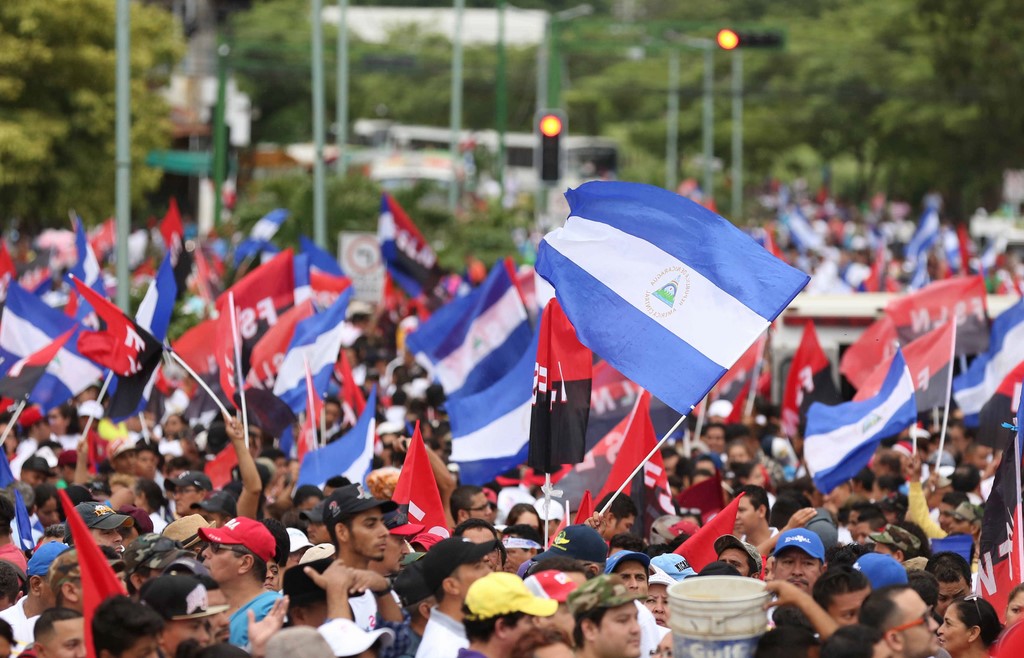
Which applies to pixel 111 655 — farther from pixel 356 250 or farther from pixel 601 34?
pixel 601 34

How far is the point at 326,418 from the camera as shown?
47.2 feet

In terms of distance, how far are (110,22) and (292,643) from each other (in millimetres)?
30098

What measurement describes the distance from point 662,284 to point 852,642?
145 inches

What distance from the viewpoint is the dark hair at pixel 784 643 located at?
555 cm

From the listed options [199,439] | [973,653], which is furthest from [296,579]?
[199,439]

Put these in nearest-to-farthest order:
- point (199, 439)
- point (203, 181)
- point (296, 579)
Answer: point (296, 579) < point (199, 439) < point (203, 181)

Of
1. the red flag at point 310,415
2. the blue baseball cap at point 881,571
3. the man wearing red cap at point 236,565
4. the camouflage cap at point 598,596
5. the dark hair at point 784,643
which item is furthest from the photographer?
the red flag at point 310,415

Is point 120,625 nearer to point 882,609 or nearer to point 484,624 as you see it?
point 484,624

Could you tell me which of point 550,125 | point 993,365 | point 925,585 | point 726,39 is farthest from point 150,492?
point 550,125

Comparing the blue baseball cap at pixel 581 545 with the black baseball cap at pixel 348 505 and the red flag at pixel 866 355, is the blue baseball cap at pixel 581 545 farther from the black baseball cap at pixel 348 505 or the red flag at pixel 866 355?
the red flag at pixel 866 355

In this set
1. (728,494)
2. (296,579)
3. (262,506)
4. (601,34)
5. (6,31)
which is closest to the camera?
(296,579)

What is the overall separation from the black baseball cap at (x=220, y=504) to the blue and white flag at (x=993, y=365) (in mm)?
6318

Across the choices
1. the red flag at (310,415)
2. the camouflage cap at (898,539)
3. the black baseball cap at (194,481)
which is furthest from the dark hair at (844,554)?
the red flag at (310,415)

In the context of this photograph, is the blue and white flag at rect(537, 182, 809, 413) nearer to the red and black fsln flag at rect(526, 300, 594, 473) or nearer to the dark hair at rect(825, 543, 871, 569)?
the red and black fsln flag at rect(526, 300, 594, 473)
